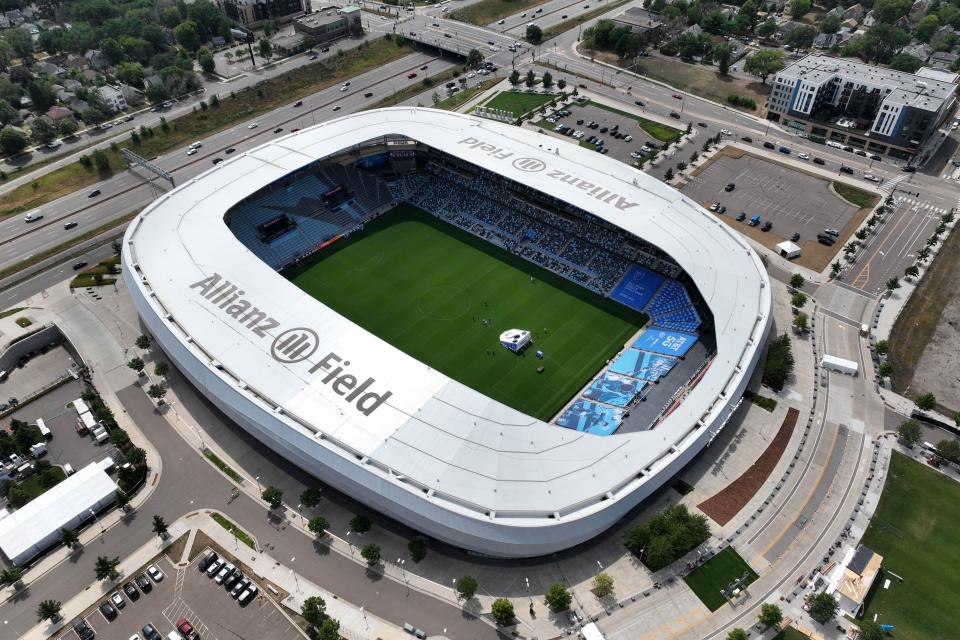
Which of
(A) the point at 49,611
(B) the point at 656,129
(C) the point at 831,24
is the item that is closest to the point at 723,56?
(B) the point at 656,129

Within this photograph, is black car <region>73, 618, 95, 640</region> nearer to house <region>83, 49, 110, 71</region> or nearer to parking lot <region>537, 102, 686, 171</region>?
parking lot <region>537, 102, 686, 171</region>

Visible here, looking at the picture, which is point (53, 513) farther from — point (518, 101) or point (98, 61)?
point (98, 61)

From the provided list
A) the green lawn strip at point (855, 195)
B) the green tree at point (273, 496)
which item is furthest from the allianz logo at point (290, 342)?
the green lawn strip at point (855, 195)

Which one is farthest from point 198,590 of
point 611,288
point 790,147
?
point 790,147

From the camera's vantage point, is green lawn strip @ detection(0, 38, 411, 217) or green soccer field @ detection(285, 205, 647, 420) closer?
green soccer field @ detection(285, 205, 647, 420)

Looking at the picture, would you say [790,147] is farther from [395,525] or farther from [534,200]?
[395,525]

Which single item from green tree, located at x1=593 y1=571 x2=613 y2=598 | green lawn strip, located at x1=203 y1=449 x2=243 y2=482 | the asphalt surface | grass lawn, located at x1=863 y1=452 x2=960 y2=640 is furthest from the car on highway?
grass lawn, located at x1=863 y1=452 x2=960 y2=640
